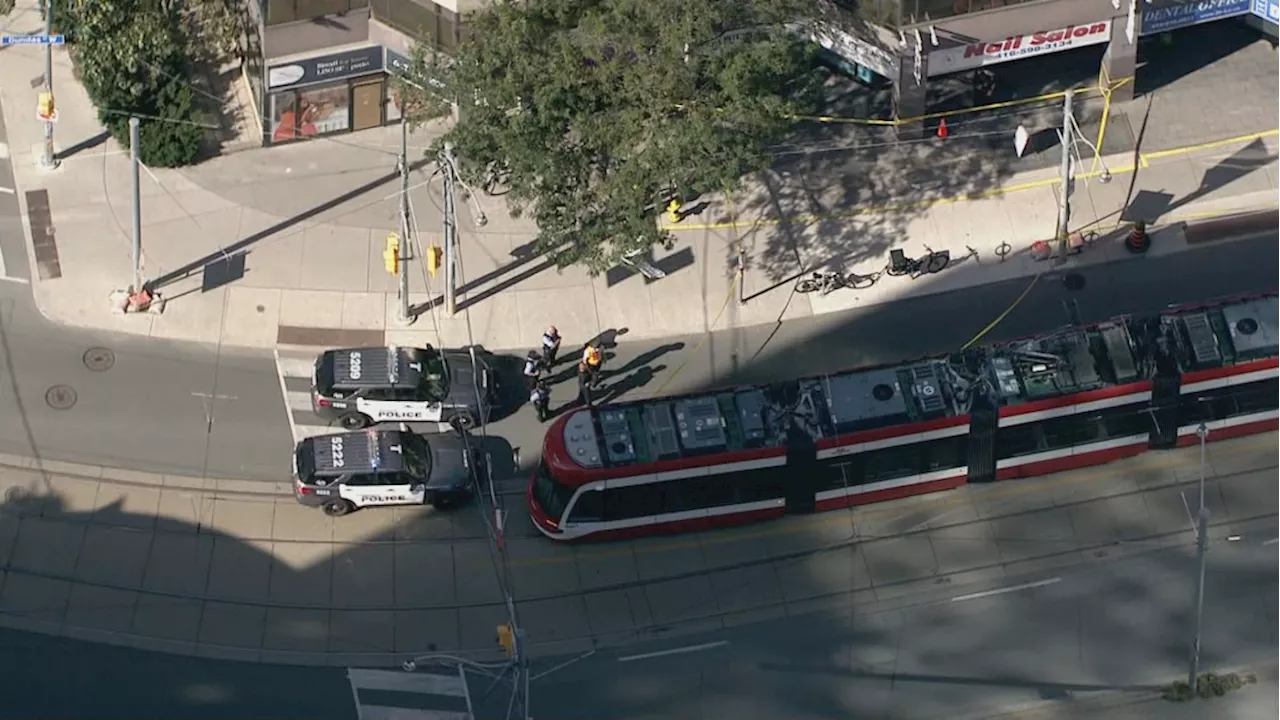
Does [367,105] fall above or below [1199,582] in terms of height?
above

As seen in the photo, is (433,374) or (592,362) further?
(592,362)

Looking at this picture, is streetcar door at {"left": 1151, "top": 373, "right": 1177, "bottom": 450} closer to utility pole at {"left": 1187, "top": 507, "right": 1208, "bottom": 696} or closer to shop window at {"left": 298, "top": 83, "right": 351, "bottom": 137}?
utility pole at {"left": 1187, "top": 507, "right": 1208, "bottom": 696}

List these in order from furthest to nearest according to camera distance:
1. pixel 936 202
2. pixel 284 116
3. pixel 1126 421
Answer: pixel 284 116, pixel 936 202, pixel 1126 421

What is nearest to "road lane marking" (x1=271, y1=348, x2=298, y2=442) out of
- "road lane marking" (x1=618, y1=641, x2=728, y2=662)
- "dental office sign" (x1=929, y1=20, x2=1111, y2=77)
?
"road lane marking" (x1=618, y1=641, x2=728, y2=662)

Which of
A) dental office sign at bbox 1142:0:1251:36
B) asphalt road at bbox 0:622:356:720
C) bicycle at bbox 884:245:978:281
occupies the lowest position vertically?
asphalt road at bbox 0:622:356:720

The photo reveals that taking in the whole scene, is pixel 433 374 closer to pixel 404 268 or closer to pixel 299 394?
pixel 404 268

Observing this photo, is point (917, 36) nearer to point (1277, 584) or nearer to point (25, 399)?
point (1277, 584)

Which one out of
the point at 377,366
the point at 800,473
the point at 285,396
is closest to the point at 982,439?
the point at 800,473
